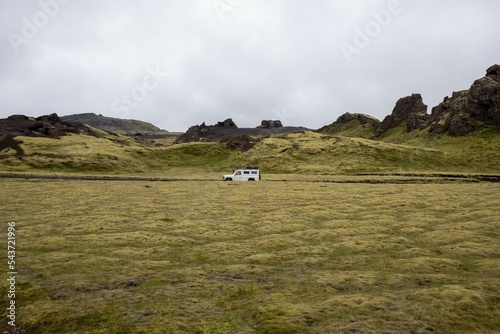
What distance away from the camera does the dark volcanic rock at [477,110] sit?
107500mm

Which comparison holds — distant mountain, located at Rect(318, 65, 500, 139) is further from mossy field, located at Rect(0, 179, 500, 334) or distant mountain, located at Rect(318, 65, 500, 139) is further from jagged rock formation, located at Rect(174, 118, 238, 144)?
mossy field, located at Rect(0, 179, 500, 334)

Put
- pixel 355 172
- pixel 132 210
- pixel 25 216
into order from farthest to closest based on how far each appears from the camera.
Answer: pixel 355 172 < pixel 132 210 < pixel 25 216

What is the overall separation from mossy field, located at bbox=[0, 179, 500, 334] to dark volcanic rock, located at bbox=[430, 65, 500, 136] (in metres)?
105

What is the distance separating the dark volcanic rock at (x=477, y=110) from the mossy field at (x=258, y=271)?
105164mm

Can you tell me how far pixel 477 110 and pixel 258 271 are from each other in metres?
128

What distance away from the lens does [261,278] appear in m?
11.2

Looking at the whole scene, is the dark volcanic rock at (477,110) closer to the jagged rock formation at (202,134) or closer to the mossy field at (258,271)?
the jagged rock formation at (202,134)

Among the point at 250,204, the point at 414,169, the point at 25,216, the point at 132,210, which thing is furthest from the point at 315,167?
the point at 25,216

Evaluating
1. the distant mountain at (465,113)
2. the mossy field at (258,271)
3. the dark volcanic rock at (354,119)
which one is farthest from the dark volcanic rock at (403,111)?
the mossy field at (258,271)

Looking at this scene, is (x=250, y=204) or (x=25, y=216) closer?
(x=25, y=216)

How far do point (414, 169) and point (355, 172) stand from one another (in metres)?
15.9

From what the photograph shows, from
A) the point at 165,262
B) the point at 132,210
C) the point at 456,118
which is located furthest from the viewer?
the point at 456,118

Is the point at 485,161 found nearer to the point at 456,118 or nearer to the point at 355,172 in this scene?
the point at 456,118

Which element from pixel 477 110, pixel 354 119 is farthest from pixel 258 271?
pixel 354 119
